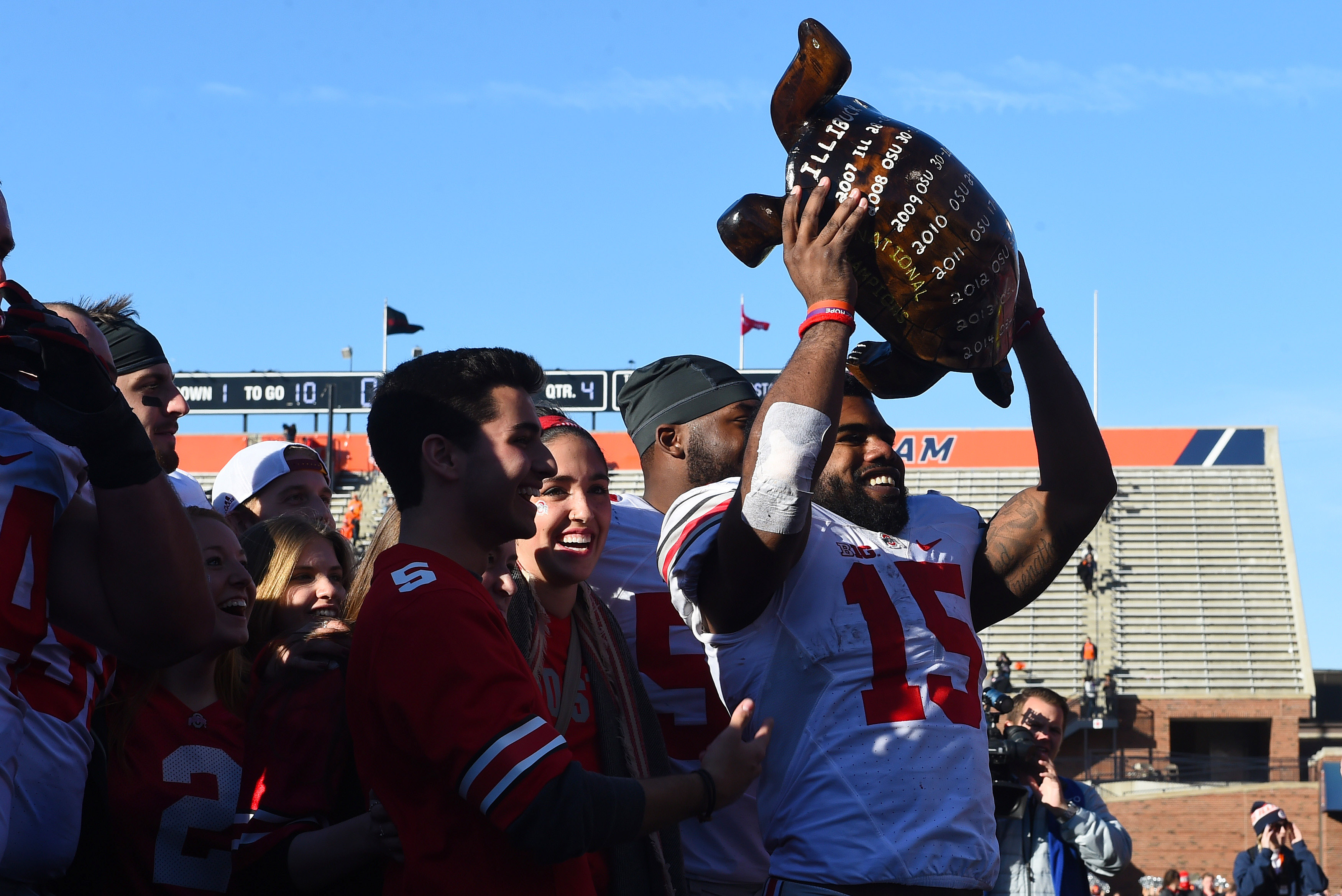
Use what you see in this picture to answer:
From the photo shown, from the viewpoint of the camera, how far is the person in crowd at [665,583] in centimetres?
289

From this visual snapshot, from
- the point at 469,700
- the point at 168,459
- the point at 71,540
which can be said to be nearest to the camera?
the point at 469,700

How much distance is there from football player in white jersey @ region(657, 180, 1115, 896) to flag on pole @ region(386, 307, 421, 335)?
127 feet

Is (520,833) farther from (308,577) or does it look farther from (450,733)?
(308,577)

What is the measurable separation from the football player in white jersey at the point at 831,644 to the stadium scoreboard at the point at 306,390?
3474 centimetres

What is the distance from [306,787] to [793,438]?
3.53 feet

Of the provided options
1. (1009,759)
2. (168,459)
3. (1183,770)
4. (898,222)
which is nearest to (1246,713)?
(1183,770)

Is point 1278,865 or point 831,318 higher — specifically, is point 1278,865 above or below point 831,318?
below

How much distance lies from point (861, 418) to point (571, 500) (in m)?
0.67

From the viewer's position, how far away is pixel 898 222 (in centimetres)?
249

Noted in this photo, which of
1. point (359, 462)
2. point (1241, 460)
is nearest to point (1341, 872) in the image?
point (1241, 460)

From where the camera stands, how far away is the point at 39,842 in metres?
2.11

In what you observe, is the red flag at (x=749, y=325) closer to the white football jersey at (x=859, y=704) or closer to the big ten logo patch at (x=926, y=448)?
the big ten logo patch at (x=926, y=448)

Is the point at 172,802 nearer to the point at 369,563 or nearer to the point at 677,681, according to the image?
the point at 369,563

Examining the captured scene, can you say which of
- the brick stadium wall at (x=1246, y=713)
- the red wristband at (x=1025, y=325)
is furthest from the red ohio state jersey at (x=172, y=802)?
the brick stadium wall at (x=1246, y=713)
